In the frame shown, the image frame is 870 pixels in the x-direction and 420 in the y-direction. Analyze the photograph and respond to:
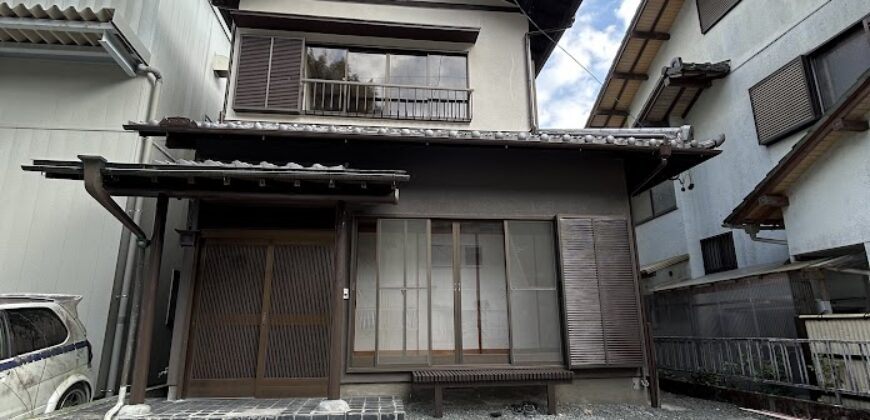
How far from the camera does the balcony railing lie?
24.8ft

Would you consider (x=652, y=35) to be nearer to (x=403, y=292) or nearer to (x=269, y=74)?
(x=269, y=74)

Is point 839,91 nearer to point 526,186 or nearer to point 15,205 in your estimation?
point 526,186

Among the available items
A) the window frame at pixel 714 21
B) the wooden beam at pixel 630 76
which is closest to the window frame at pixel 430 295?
the window frame at pixel 714 21

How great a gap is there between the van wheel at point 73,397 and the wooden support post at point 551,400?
553cm

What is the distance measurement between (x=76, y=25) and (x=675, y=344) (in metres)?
10.6

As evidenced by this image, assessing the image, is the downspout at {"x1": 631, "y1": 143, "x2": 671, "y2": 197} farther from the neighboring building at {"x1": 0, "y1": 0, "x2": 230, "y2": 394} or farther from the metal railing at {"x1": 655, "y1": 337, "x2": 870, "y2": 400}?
the neighboring building at {"x1": 0, "y1": 0, "x2": 230, "y2": 394}

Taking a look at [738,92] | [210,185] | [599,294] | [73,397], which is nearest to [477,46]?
[599,294]

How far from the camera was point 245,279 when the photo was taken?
20.0 feet

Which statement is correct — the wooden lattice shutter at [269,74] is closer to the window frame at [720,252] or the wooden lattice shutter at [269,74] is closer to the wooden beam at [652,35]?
the wooden beam at [652,35]

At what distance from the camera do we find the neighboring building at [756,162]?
6.56 metres

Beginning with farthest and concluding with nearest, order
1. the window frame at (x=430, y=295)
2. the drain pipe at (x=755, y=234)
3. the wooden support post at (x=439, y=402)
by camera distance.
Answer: the drain pipe at (x=755, y=234) < the window frame at (x=430, y=295) < the wooden support post at (x=439, y=402)

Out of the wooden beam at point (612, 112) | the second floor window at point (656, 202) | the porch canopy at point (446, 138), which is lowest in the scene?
the porch canopy at point (446, 138)

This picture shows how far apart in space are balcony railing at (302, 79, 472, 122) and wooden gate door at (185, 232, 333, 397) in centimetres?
237

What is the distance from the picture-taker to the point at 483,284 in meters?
6.72
